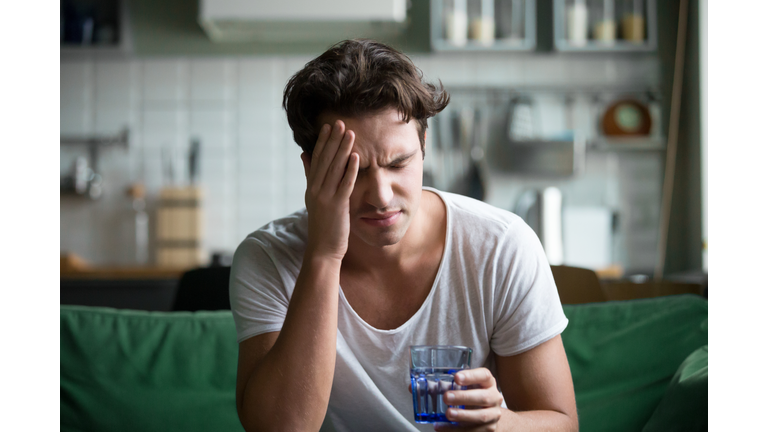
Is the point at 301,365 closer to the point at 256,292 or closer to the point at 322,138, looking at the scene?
the point at 256,292

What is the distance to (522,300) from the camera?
1141mm

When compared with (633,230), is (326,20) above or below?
above

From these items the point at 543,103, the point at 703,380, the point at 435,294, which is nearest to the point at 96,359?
the point at 435,294

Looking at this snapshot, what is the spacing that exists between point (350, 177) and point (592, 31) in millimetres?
2858

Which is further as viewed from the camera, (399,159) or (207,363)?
(207,363)

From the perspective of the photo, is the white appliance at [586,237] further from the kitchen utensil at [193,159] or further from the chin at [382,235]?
the chin at [382,235]

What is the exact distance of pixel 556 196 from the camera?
3.37 metres

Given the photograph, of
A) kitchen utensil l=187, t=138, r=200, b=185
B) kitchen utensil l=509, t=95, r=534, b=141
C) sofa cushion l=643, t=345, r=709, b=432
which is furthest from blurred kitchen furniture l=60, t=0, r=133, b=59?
sofa cushion l=643, t=345, r=709, b=432

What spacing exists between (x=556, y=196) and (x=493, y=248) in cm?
229

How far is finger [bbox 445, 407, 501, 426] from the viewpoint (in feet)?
2.69

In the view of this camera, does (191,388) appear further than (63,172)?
No

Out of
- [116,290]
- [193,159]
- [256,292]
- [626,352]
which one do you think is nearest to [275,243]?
[256,292]
